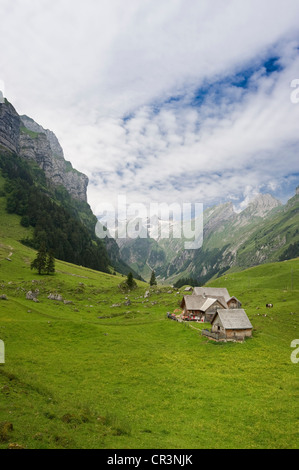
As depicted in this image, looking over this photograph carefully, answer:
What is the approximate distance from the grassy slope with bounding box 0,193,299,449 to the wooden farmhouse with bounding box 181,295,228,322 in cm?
1028

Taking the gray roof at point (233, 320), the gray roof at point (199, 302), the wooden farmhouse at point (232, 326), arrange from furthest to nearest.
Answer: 1. the gray roof at point (199, 302)
2. the gray roof at point (233, 320)
3. the wooden farmhouse at point (232, 326)

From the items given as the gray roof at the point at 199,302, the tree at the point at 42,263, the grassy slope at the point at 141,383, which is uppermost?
the tree at the point at 42,263

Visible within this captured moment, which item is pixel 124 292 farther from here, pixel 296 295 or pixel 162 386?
pixel 162 386

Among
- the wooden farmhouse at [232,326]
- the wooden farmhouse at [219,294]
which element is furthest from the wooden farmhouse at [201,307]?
the wooden farmhouse at [232,326]

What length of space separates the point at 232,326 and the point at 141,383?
28.1 meters

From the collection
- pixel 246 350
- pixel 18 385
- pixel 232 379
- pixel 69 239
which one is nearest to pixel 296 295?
pixel 246 350

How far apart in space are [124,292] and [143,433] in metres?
92.7

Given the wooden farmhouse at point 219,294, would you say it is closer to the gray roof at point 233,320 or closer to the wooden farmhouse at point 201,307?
the wooden farmhouse at point 201,307

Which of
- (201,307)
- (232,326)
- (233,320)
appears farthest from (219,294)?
(232,326)

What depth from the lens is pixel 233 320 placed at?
55.3 meters

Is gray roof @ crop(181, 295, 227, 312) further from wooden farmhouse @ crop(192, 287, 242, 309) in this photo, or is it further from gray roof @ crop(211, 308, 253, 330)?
gray roof @ crop(211, 308, 253, 330)

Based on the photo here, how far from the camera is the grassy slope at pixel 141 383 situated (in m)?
21.1
